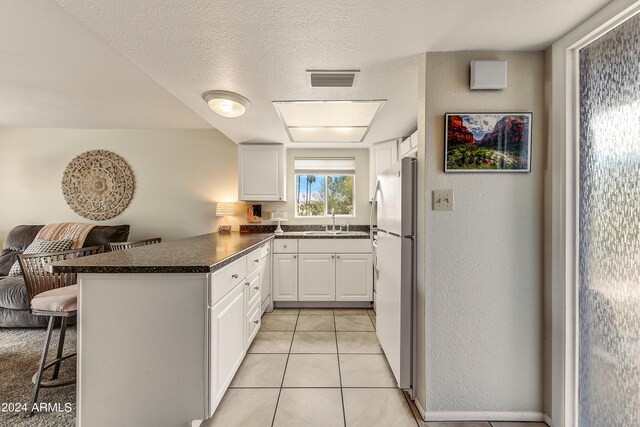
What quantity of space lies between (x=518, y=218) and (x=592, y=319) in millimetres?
581

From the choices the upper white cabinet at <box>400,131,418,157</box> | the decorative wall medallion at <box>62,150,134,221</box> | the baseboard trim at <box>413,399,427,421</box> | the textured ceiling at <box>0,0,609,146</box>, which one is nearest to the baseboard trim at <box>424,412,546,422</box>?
the baseboard trim at <box>413,399,427,421</box>

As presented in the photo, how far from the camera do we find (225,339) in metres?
1.57

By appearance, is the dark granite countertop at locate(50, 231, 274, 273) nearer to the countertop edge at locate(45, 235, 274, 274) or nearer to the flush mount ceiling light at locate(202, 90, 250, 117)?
the countertop edge at locate(45, 235, 274, 274)

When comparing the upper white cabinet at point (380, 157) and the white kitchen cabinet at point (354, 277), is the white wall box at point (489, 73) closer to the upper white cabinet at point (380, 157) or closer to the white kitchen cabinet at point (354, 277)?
the upper white cabinet at point (380, 157)

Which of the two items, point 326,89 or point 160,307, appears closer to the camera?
point 160,307

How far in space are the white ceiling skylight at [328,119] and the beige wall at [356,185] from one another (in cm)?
45

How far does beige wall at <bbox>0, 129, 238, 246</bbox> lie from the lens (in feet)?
12.1

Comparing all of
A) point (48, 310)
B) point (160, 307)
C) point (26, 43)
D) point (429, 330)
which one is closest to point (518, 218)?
point (429, 330)

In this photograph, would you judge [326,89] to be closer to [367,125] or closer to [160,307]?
[367,125]

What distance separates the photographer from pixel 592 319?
1329mm

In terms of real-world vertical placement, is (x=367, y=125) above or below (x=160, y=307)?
above

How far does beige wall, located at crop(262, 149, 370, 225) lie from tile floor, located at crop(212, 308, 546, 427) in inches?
61.7

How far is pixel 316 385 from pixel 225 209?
7.82 ft

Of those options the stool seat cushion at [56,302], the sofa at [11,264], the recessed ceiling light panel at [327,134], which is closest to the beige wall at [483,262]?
the recessed ceiling light panel at [327,134]
